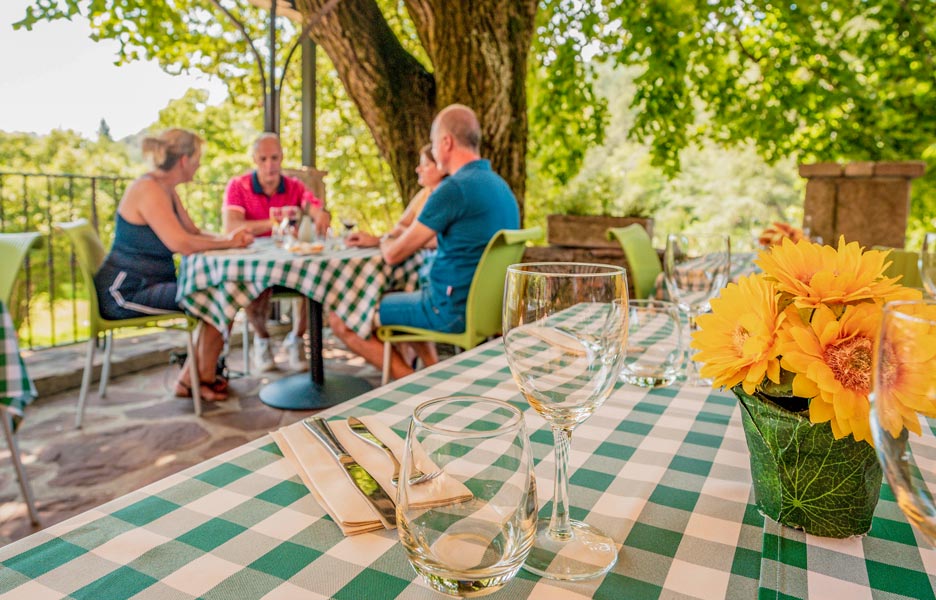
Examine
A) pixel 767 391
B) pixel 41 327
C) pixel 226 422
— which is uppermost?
pixel 767 391

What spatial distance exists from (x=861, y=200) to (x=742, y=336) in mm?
3839

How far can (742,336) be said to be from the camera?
55cm

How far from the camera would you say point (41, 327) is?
1012 cm

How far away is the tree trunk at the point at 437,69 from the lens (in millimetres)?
3939

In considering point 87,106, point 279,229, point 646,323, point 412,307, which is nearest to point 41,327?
point 87,106

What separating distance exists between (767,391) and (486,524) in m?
0.27

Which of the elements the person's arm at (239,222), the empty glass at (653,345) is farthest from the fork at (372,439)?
the person's arm at (239,222)

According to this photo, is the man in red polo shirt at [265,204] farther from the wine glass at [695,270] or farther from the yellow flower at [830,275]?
the yellow flower at [830,275]

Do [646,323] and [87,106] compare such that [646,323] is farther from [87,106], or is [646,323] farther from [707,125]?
Answer: [87,106]

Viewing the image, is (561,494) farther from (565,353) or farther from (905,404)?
(905,404)

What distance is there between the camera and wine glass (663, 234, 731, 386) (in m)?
1.10

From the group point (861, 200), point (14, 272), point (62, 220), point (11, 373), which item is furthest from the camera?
point (62, 220)

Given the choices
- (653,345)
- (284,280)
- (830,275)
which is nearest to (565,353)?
(830,275)

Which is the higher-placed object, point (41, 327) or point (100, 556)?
point (100, 556)
